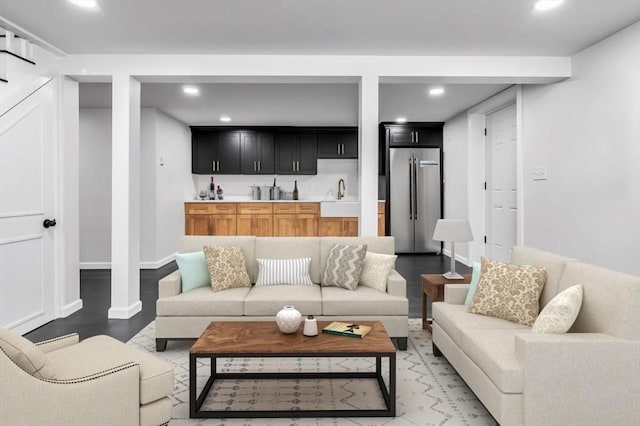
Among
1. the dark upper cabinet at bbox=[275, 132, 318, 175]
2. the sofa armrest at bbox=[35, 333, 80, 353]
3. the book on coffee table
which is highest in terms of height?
the dark upper cabinet at bbox=[275, 132, 318, 175]

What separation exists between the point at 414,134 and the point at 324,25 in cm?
516

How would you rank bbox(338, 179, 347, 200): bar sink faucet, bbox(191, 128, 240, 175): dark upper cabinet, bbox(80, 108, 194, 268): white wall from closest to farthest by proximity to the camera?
bbox(80, 108, 194, 268): white wall < bbox(191, 128, 240, 175): dark upper cabinet < bbox(338, 179, 347, 200): bar sink faucet

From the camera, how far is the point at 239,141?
860 cm

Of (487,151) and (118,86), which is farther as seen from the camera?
(487,151)

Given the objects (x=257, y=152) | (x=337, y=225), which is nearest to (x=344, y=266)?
(x=337, y=225)

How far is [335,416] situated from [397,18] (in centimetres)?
294

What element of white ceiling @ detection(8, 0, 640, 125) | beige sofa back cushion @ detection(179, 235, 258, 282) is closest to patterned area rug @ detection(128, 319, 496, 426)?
beige sofa back cushion @ detection(179, 235, 258, 282)

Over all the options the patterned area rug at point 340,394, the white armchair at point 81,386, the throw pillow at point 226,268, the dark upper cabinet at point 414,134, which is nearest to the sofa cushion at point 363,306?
the patterned area rug at point 340,394

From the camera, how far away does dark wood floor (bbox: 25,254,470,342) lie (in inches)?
156

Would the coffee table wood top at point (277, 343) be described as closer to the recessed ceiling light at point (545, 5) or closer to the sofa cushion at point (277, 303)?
the sofa cushion at point (277, 303)

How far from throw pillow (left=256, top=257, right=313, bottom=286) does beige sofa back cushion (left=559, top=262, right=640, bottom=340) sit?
2086 mm

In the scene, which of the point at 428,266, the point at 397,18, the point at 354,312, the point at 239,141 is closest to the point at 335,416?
the point at 354,312

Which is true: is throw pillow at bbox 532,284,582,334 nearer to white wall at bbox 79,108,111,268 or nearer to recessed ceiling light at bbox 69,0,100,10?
recessed ceiling light at bbox 69,0,100,10

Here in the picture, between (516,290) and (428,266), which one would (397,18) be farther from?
(428,266)
